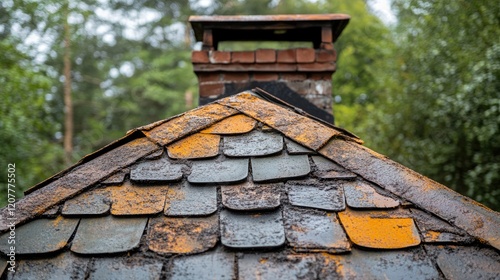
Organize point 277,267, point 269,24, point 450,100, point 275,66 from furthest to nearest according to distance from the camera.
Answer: point 450,100 < point 269,24 < point 275,66 < point 277,267

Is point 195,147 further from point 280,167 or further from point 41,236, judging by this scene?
point 41,236

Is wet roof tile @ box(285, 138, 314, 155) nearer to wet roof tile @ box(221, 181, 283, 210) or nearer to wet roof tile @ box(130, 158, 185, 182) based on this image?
wet roof tile @ box(221, 181, 283, 210)

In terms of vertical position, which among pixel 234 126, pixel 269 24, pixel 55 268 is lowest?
pixel 55 268

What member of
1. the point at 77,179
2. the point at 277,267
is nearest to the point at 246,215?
the point at 277,267

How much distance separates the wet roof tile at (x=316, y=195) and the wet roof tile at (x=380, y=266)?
0.61ft

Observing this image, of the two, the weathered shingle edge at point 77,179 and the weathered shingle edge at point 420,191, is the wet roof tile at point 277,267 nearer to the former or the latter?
the weathered shingle edge at point 420,191

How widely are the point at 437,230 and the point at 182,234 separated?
82cm

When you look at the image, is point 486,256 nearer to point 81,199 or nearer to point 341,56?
point 81,199

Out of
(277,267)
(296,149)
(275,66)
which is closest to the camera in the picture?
(277,267)

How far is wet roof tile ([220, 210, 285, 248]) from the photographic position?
3.82 ft

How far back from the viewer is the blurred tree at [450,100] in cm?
614

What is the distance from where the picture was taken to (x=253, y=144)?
150cm

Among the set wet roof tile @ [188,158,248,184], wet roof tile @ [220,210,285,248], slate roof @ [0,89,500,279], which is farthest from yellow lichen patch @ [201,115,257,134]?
wet roof tile @ [220,210,285,248]

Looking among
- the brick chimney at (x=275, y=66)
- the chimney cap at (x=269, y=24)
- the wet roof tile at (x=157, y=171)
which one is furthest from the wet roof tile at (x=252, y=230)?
the chimney cap at (x=269, y=24)
